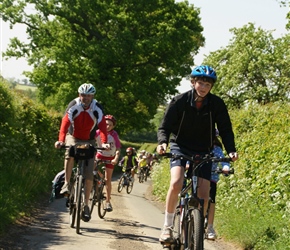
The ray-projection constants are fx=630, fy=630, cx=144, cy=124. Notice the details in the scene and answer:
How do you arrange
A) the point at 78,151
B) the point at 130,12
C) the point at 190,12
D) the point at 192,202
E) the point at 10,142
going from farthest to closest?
the point at 190,12
the point at 130,12
the point at 10,142
the point at 78,151
the point at 192,202

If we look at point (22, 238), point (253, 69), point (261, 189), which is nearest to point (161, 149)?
point (22, 238)

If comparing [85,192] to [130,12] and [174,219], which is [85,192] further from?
[130,12]

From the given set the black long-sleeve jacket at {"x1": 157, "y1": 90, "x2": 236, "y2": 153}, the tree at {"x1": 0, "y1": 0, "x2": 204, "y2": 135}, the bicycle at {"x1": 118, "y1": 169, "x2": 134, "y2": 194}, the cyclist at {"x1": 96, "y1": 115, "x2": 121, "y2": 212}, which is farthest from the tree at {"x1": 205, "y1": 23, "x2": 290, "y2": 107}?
the black long-sleeve jacket at {"x1": 157, "y1": 90, "x2": 236, "y2": 153}

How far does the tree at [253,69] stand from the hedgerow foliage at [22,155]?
100 feet

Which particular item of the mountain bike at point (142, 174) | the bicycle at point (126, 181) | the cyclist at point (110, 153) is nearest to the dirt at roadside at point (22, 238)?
the cyclist at point (110, 153)

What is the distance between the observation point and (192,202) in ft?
22.4

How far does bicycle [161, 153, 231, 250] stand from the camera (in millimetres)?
6352

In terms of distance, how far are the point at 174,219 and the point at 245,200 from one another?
16.4ft

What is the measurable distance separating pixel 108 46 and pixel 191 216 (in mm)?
31502

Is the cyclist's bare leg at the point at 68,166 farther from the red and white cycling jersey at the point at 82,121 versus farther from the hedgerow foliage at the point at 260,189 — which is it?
the hedgerow foliage at the point at 260,189

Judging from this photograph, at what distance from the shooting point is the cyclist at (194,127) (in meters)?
7.04

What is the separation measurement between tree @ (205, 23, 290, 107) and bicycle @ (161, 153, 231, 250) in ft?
135

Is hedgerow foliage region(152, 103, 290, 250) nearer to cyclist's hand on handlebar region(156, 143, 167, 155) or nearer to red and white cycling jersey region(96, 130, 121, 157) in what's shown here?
red and white cycling jersey region(96, 130, 121, 157)

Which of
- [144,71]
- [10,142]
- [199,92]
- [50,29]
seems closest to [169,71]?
[144,71]
